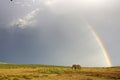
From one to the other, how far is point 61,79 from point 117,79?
9831 mm

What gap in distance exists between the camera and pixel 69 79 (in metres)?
44.4

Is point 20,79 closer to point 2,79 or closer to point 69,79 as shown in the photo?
point 2,79

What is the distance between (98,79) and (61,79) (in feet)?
22.1

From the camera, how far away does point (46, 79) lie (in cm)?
4434

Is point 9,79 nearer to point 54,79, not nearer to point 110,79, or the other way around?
point 54,79

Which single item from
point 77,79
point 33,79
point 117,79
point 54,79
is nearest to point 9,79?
point 33,79

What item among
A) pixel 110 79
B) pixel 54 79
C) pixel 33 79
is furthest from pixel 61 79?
pixel 110 79

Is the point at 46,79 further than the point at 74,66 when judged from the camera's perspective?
No

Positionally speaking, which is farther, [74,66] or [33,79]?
[74,66]

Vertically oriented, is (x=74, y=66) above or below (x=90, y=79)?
above

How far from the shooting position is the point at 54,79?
44562 millimetres

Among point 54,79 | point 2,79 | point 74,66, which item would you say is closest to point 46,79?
point 54,79

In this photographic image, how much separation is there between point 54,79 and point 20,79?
5900 millimetres

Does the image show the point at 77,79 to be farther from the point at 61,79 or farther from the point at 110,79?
the point at 110,79
